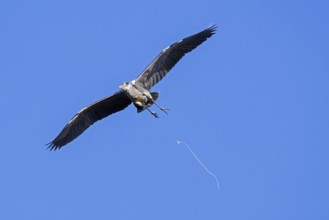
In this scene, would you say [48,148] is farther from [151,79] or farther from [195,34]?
[195,34]

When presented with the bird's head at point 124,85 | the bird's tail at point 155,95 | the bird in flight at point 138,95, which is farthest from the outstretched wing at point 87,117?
the bird's tail at point 155,95

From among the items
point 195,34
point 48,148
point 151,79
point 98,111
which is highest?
point 195,34

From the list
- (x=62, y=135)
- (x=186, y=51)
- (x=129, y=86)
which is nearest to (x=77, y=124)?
(x=62, y=135)

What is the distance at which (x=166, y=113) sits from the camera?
53.0 feet

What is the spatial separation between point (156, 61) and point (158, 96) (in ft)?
2.91

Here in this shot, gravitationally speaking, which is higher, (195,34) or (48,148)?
(195,34)

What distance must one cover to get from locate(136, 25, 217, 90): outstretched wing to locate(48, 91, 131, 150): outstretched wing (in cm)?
77

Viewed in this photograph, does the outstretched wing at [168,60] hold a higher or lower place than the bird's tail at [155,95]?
higher

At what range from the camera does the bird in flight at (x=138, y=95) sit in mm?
16391

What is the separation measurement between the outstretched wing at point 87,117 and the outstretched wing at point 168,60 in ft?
2.53

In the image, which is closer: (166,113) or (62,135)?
(166,113)

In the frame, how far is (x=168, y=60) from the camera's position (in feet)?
55.4

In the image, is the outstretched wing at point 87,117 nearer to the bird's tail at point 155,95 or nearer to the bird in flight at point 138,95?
the bird in flight at point 138,95

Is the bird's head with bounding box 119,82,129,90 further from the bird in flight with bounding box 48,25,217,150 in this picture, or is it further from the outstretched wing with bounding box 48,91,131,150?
the outstretched wing with bounding box 48,91,131,150
